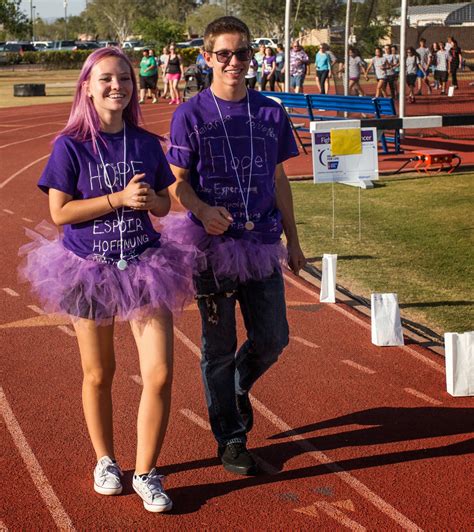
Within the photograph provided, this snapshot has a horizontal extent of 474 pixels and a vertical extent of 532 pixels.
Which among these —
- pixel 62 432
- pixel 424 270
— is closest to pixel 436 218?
pixel 424 270

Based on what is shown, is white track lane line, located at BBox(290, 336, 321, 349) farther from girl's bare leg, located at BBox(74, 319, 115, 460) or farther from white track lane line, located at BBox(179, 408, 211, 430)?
girl's bare leg, located at BBox(74, 319, 115, 460)

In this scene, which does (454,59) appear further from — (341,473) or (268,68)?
(341,473)

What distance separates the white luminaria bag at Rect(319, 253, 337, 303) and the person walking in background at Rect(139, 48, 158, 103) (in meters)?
23.8

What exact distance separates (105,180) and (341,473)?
6.24 feet

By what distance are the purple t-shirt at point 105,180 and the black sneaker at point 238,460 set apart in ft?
3.80

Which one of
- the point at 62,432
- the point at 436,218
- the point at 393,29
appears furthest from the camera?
the point at 393,29

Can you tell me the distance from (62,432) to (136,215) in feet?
5.67

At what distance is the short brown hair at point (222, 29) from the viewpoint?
4809 millimetres

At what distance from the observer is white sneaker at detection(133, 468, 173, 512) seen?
181 inches

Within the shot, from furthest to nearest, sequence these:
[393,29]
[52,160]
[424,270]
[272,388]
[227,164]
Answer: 1. [393,29]
2. [424,270]
3. [272,388]
4. [227,164]
5. [52,160]

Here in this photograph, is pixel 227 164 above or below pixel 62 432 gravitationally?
above

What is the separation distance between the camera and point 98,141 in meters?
4.43

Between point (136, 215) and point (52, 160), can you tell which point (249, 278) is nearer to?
point (136, 215)

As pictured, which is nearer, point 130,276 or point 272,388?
point 130,276
